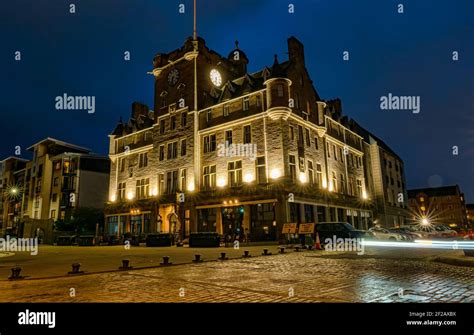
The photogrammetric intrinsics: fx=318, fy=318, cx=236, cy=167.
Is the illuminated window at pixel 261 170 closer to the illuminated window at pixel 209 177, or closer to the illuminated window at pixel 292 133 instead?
the illuminated window at pixel 292 133

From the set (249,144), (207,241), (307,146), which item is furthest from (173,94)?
(207,241)

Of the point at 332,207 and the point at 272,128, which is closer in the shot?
the point at 272,128

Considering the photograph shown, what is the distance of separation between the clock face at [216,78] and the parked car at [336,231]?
2338 centimetres

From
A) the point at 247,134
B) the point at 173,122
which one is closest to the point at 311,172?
the point at 247,134

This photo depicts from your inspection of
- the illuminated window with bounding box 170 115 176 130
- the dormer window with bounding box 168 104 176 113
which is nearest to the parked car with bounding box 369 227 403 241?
the illuminated window with bounding box 170 115 176 130

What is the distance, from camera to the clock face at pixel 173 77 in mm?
39225

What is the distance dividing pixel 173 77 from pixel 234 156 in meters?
14.6

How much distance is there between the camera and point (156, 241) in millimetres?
29156

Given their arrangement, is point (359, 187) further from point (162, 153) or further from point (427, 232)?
point (162, 153)

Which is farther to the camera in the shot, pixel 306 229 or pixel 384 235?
pixel 384 235

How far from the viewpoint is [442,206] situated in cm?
8769

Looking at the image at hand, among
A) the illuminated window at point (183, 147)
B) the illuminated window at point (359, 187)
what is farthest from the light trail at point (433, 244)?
the illuminated window at point (183, 147)
